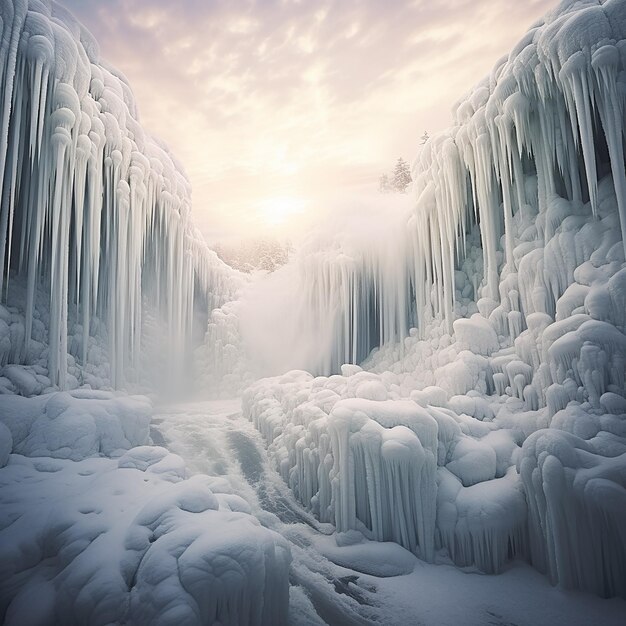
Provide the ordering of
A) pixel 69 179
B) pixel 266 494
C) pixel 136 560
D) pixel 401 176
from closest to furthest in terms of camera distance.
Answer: pixel 136 560
pixel 69 179
pixel 266 494
pixel 401 176

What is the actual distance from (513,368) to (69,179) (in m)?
9.66

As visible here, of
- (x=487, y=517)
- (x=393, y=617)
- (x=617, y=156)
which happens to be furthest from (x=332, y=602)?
(x=617, y=156)

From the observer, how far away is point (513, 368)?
728 cm

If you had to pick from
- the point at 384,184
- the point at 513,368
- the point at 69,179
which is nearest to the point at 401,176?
the point at 384,184

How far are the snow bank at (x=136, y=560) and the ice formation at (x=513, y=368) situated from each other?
2.54m

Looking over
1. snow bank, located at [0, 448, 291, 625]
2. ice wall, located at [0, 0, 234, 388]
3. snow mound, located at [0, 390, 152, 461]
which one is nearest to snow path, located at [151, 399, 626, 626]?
snow bank, located at [0, 448, 291, 625]

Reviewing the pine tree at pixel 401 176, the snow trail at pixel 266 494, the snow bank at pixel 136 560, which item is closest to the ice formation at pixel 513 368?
the snow trail at pixel 266 494

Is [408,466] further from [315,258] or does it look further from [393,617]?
[315,258]

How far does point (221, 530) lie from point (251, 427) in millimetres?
7131

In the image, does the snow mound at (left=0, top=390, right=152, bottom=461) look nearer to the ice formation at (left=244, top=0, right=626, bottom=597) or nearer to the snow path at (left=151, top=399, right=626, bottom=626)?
the snow path at (left=151, top=399, right=626, bottom=626)

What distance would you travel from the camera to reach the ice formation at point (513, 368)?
4660mm

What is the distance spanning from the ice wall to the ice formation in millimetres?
5355

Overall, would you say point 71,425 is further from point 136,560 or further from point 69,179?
point 69,179

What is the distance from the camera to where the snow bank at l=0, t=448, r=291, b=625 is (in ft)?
9.27
